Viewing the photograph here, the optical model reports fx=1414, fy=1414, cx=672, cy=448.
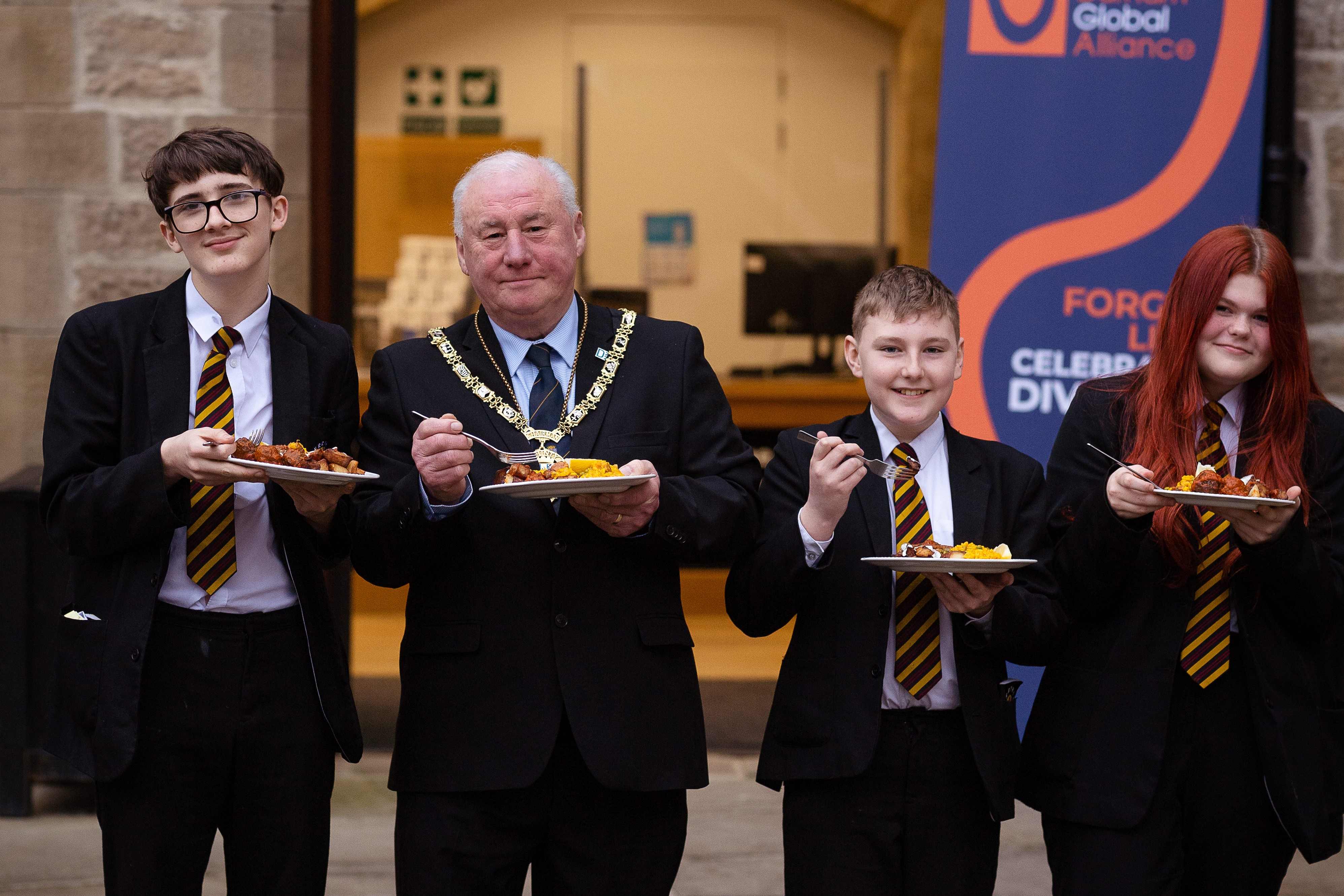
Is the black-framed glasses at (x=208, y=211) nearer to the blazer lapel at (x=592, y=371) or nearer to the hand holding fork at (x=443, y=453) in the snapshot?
the hand holding fork at (x=443, y=453)

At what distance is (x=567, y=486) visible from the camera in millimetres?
2346

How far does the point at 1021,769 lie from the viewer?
114 inches

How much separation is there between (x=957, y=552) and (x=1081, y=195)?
245 cm

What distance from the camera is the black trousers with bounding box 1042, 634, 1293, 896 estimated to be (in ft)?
8.93

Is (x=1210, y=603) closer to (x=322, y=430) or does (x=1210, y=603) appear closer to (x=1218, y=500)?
(x=1218, y=500)

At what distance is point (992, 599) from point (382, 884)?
99.9 inches

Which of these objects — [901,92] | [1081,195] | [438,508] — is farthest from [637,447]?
[901,92]

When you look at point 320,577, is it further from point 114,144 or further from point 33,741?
point 114,144

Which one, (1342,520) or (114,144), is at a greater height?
(114,144)

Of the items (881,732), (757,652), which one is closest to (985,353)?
(881,732)

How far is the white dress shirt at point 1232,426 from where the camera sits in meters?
2.80

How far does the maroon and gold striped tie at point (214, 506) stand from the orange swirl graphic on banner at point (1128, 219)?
8.45 feet

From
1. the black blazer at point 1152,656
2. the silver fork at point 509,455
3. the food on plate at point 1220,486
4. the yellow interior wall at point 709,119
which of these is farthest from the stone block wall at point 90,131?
the yellow interior wall at point 709,119

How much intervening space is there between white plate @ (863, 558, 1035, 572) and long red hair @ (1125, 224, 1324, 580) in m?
0.48
